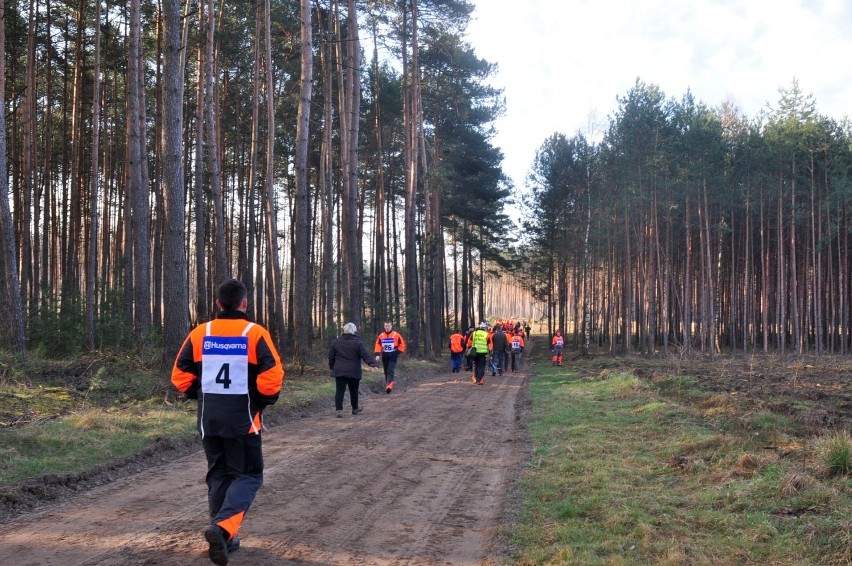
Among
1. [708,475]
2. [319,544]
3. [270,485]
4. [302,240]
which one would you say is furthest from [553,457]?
[302,240]

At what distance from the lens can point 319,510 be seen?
630cm

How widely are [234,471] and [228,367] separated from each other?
2.70 ft

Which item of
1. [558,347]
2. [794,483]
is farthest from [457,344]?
[794,483]

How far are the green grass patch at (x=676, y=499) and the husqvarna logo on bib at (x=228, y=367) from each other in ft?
8.66

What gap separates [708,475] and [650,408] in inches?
251

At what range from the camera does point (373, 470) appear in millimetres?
8180

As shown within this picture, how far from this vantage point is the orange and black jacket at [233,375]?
16.1 feet

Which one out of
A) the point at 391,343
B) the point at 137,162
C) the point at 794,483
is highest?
the point at 137,162

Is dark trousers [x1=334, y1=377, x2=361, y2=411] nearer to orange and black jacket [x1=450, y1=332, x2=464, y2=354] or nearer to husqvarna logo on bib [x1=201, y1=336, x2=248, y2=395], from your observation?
husqvarna logo on bib [x1=201, y1=336, x2=248, y2=395]

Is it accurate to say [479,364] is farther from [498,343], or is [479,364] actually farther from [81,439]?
[81,439]

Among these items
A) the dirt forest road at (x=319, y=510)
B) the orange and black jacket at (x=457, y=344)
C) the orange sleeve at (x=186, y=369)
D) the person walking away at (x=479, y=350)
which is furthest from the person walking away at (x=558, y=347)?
the orange sleeve at (x=186, y=369)

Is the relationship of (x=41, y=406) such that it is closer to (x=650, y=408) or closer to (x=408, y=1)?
(x=650, y=408)

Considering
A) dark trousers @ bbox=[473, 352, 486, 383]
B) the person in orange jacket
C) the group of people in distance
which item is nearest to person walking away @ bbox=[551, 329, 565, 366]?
the group of people in distance

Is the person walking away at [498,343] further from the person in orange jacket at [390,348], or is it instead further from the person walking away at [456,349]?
the person in orange jacket at [390,348]
